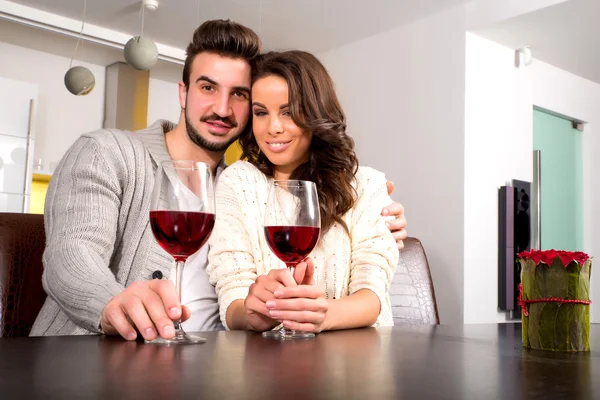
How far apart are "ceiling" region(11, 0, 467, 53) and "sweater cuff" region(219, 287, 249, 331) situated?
3510 millimetres

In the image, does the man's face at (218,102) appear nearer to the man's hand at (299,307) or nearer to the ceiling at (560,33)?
the man's hand at (299,307)

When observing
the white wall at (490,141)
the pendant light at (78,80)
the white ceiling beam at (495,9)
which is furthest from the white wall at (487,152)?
the pendant light at (78,80)

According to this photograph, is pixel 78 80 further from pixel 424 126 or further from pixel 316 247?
pixel 316 247

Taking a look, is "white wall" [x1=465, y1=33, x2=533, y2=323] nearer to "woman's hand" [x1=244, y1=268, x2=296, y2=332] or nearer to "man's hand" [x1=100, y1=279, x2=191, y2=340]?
"woman's hand" [x1=244, y1=268, x2=296, y2=332]

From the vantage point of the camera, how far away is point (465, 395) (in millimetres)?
426

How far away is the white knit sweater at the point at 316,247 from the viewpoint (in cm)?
131

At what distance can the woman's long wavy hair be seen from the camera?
150 centimetres

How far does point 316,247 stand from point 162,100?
510 cm

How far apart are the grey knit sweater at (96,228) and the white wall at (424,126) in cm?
300

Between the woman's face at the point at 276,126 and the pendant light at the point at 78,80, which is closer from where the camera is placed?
the woman's face at the point at 276,126

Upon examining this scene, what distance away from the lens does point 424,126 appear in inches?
182

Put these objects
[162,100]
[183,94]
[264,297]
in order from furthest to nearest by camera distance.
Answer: [162,100] < [183,94] < [264,297]

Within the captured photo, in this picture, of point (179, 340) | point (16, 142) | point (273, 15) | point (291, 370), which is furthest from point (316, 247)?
point (16, 142)

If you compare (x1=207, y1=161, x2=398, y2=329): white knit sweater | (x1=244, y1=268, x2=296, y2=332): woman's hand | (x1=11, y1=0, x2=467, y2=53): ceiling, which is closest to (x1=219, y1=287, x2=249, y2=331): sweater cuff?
(x1=207, y1=161, x2=398, y2=329): white knit sweater
